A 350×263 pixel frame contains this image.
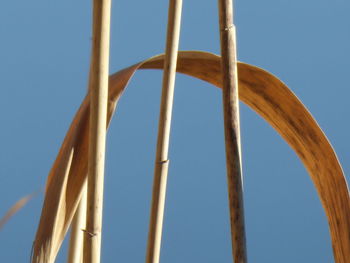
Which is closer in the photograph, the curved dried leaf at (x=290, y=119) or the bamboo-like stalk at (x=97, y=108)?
the bamboo-like stalk at (x=97, y=108)

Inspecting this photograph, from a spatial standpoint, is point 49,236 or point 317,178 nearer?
point 49,236

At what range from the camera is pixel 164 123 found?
1.41 ft

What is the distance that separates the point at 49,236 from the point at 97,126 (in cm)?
5

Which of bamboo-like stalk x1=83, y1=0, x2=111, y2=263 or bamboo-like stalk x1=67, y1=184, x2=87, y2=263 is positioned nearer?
bamboo-like stalk x1=83, y1=0, x2=111, y2=263

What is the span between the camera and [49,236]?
36 centimetres

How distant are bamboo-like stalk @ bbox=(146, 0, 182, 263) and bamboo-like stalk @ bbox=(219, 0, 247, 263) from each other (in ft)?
0.11

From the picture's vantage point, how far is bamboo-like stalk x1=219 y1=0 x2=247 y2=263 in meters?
0.40

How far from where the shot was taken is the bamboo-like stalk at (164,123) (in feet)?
1.39

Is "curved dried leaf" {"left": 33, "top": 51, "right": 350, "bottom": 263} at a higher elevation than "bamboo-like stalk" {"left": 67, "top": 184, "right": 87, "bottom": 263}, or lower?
higher

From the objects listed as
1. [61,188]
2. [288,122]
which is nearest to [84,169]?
[61,188]

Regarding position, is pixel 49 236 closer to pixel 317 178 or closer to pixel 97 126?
pixel 97 126

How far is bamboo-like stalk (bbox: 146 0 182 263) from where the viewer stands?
424 millimetres

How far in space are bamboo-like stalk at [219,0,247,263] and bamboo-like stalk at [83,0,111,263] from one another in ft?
0.24

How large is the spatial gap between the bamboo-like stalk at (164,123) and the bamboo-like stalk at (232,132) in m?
0.03
